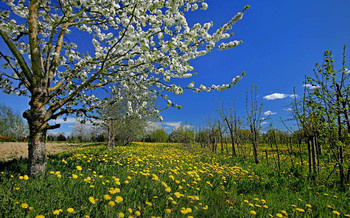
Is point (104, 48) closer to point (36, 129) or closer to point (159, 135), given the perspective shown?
point (36, 129)

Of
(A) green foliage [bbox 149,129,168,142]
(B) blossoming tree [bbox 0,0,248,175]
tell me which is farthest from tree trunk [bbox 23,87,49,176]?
(A) green foliage [bbox 149,129,168,142]

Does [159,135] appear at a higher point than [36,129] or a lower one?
lower

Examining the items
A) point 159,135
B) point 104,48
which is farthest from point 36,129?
point 159,135

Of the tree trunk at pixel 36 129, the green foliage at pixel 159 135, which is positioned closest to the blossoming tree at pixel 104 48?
the tree trunk at pixel 36 129

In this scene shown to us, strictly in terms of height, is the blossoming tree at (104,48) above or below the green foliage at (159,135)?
above

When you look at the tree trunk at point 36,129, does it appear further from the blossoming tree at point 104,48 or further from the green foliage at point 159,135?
the green foliage at point 159,135

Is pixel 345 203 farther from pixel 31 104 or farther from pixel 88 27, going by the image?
pixel 88 27

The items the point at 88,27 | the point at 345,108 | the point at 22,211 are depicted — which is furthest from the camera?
the point at 88,27

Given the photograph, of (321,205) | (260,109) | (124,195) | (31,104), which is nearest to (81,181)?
(124,195)

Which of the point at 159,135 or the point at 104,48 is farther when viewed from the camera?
the point at 159,135

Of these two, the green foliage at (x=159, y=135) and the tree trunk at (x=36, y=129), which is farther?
the green foliage at (x=159, y=135)

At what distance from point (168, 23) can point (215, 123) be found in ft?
50.2

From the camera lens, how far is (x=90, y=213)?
96.7 inches

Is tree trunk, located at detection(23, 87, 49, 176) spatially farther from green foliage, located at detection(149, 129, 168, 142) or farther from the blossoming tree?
green foliage, located at detection(149, 129, 168, 142)
